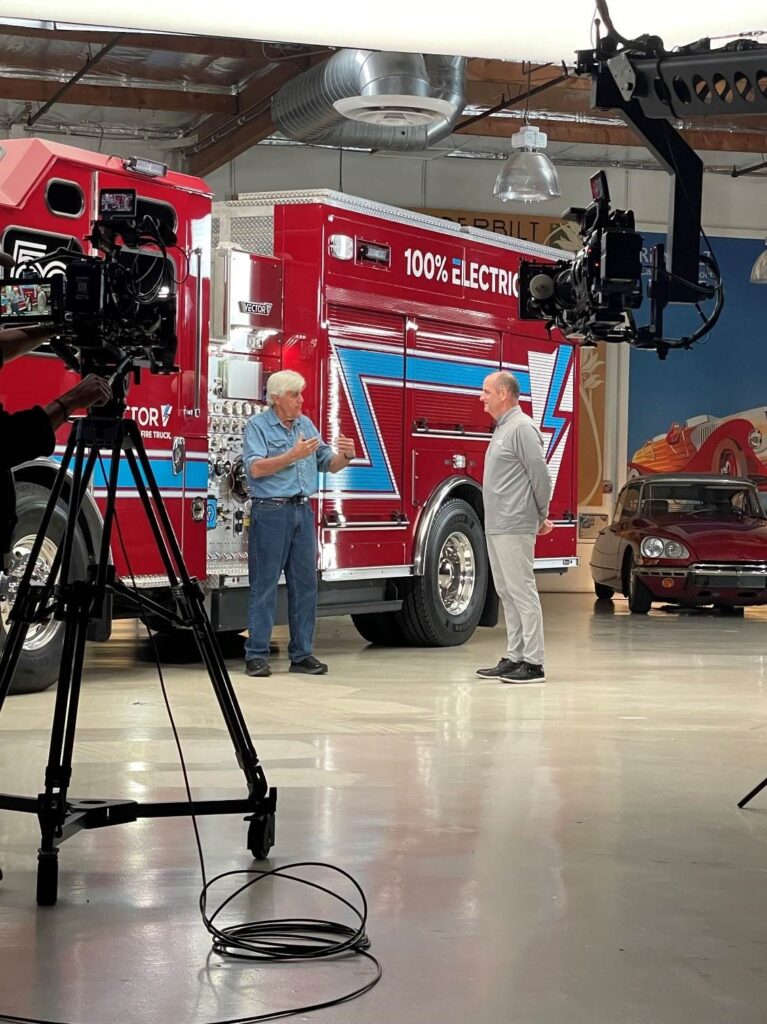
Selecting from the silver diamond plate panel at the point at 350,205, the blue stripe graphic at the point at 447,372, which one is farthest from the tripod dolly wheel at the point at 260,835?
the blue stripe graphic at the point at 447,372

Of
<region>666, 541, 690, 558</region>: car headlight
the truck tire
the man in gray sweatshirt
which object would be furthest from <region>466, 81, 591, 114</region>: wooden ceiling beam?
the man in gray sweatshirt

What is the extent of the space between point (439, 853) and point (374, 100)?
806 centimetres

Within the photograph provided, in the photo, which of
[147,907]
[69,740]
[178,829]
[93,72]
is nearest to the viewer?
[147,907]

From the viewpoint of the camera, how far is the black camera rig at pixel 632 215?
4684 mm

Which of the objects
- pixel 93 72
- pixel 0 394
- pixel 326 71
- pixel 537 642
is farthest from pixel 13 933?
pixel 93 72

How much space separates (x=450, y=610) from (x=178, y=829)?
6650mm

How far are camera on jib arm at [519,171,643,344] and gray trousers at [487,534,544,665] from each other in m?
2.50

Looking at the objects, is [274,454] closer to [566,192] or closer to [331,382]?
[331,382]

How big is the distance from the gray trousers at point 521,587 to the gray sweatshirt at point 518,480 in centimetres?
7

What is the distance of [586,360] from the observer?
18938 mm

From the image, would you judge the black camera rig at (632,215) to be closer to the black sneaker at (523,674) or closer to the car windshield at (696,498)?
the black sneaker at (523,674)

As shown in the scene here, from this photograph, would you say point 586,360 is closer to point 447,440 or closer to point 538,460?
point 447,440

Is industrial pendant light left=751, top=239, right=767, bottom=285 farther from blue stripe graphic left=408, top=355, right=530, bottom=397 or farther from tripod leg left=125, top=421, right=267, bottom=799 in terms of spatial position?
tripod leg left=125, top=421, right=267, bottom=799

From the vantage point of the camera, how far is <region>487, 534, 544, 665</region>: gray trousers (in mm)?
9086
